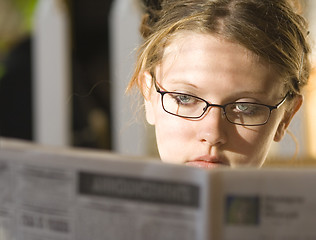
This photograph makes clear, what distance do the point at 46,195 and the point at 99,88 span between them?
1.40 m

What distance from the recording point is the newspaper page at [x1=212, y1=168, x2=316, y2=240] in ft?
1.63

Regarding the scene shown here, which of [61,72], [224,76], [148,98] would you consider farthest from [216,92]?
[61,72]

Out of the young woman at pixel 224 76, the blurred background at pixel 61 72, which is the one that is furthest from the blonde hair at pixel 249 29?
the blurred background at pixel 61 72

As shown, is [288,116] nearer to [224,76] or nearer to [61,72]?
[224,76]

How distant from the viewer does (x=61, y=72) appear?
1807mm

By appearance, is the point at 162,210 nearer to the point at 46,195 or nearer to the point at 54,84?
the point at 46,195

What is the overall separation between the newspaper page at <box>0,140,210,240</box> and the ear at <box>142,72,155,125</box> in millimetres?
302

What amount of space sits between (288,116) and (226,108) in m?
0.13

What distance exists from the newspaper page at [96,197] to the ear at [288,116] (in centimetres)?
36

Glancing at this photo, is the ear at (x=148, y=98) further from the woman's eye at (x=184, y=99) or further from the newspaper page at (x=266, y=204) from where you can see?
the newspaper page at (x=266, y=204)

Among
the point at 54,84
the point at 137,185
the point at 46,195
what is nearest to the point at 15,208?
the point at 46,195

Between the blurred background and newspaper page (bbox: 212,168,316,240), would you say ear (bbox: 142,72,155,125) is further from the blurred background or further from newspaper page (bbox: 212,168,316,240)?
the blurred background

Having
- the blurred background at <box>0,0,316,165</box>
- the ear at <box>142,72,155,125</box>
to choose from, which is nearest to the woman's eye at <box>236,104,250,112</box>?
the ear at <box>142,72,155,125</box>

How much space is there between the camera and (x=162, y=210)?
1.69 feet
